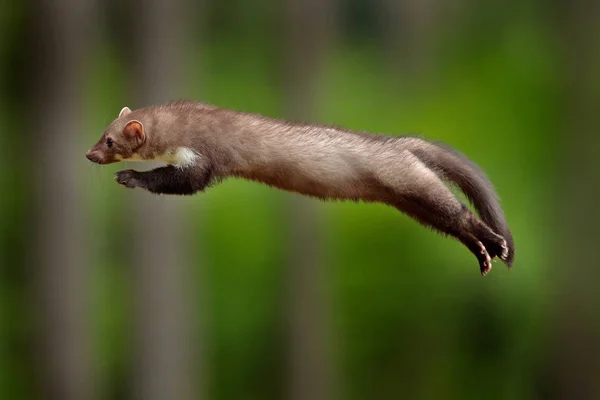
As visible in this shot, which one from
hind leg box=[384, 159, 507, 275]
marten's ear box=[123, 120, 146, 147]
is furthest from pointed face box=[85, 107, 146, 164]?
hind leg box=[384, 159, 507, 275]

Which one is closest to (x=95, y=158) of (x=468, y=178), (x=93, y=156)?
(x=93, y=156)

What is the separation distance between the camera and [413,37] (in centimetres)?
160

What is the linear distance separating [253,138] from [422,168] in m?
0.10

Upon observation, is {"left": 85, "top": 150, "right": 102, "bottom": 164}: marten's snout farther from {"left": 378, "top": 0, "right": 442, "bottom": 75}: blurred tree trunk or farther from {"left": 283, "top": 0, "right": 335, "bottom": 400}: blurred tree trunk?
{"left": 378, "top": 0, "right": 442, "bottom": 75}: blurred tree trunk

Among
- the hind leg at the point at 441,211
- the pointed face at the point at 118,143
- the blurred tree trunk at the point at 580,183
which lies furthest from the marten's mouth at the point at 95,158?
the blurred tree trunk at the point at 580,183

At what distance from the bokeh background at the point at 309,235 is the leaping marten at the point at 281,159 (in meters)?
0.58

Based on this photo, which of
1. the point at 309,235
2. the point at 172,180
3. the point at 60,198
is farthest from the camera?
the point at 309,235

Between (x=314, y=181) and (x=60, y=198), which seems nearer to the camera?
(x=314, y=181)

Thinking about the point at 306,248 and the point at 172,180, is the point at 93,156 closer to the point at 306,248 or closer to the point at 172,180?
the point at 172,180

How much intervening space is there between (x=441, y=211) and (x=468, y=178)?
44 millimetres

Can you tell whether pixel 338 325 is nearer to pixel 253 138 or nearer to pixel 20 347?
pixel 20 347

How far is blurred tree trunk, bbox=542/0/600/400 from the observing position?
5.37 feet

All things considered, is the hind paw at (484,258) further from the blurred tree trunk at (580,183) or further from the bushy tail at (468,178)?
the blurred tree trunk at (580,183)

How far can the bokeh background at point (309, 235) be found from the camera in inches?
49.1
